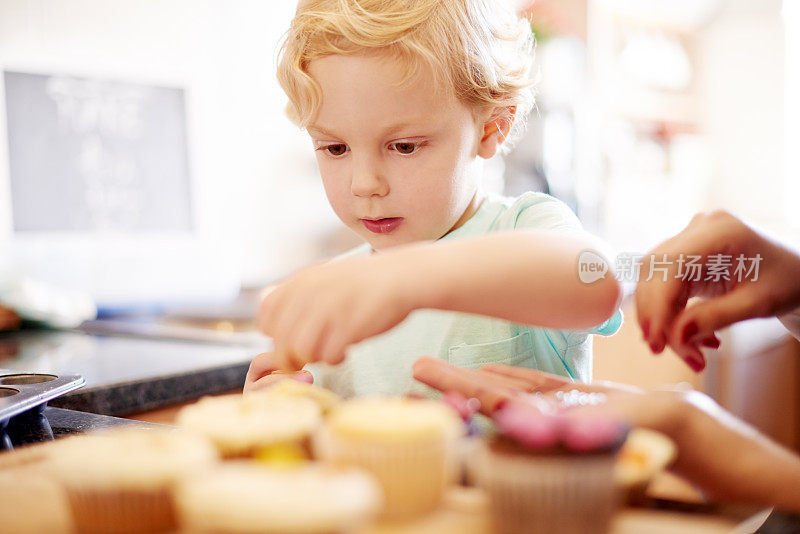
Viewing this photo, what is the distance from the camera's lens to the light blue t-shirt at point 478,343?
107cm

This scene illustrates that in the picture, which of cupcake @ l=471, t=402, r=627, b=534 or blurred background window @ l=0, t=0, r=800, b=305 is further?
blurred background window @ l=0, t=0, r=800, b=305

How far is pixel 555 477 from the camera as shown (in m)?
0.40

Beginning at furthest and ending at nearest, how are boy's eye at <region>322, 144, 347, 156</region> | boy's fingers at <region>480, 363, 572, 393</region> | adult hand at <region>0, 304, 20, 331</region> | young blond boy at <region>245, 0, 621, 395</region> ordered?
adult hand at <region>0, 304, 20, 331</region>, boy's eye at <region>322, 144, 347, 156</region>, boy's fingers at <region>480, 363, 572, 393</region>, young blond boy at <region>245, 0, 621, 395</region>

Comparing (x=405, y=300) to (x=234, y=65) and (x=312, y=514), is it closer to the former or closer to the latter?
(x=312, y=514)

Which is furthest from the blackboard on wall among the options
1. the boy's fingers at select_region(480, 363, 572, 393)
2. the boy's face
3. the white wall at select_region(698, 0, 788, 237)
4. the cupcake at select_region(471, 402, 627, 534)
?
the white wall at select_region(698, 0, 788, 237)

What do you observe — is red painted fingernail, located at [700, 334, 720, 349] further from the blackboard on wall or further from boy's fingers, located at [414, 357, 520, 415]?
the blackboard on wall

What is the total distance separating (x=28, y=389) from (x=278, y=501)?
0.53 meters

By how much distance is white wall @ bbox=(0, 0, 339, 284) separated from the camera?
2.17 m

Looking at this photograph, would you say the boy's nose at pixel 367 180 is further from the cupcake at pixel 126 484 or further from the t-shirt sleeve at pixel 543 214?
the cupcake at pixel 126 484

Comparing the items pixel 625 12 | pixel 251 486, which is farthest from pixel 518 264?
pixel 625 12

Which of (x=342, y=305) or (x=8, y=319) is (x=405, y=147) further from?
(x=8, y=319)

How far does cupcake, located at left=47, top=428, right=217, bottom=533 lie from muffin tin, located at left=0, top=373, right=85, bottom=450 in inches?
10.4

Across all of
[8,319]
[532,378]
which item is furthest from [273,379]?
[8,319]

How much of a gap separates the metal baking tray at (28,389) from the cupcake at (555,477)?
1.72 feet
